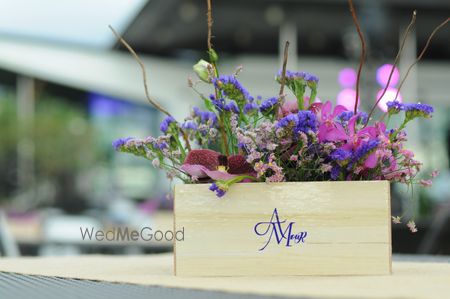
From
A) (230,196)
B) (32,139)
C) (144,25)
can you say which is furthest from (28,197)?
(230,196)

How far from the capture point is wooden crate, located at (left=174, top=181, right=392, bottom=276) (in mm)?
1103

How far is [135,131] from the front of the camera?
17188 millimetres

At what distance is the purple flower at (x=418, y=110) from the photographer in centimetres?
113

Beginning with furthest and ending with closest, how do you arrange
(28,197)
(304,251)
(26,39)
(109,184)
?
(109,184) → (28,197) → (26,39) → (304,251)

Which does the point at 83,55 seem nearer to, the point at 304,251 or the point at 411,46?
the point at 411,46

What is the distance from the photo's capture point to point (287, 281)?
100cm

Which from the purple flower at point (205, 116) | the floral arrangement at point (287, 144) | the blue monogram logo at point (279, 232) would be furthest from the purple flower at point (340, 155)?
the purple flower at point (205, 116)

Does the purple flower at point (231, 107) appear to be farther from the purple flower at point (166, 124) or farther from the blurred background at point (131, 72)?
the blurred background at point (131, 72)

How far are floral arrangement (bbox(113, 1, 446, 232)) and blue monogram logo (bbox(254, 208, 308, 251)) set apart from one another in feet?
0.19

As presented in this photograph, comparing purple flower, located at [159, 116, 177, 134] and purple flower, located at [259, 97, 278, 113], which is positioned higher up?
purple flower, located at [259, 97, 278, 113]

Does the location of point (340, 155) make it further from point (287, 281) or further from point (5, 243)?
point (5, 243)

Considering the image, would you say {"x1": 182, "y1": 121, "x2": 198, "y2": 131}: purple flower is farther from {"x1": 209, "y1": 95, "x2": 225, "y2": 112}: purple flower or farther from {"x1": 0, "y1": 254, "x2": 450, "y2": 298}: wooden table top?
{"x1": 0, "y1": 254, "x2": 450, "y2": 298}: wooden table top

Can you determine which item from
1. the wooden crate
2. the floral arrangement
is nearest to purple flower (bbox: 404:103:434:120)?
the floral arrangement

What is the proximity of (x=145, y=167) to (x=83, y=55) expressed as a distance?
3.43 metres
